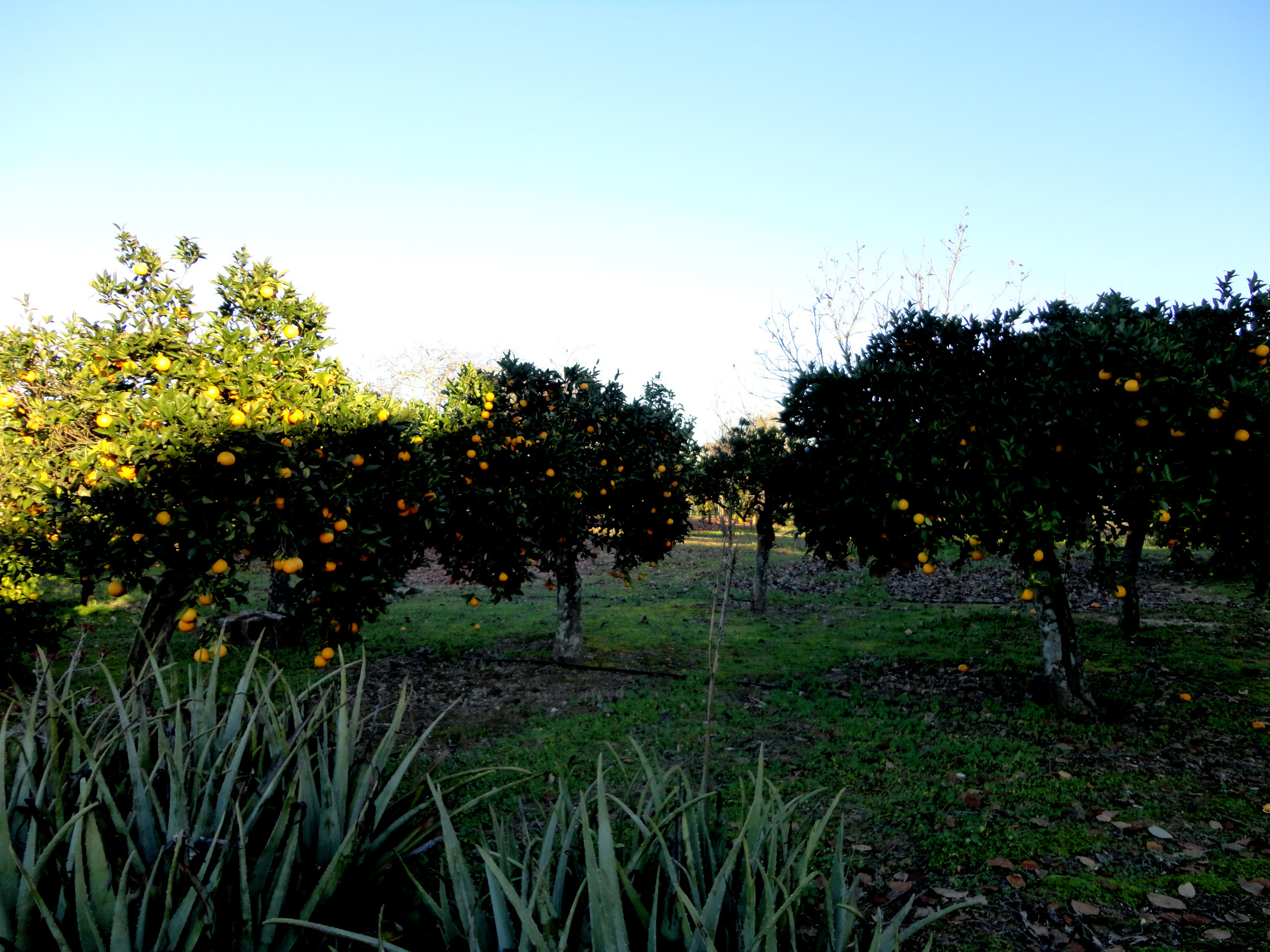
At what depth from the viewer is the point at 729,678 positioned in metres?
Result: 8.62

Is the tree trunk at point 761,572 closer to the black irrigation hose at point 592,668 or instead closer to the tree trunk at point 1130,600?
the black irrigation hose at point 592,668

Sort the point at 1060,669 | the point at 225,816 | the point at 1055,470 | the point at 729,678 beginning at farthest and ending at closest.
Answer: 1. the point at 729,678
2. the point at 1060,669
3. the point at 1055,470
4. the point at 225,816

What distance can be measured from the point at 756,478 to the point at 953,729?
4269mm

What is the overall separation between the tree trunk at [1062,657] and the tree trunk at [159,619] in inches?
300

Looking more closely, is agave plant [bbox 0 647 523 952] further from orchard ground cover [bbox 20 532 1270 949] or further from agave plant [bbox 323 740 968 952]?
orchard ground cover [bbox 20 532 1270 949]

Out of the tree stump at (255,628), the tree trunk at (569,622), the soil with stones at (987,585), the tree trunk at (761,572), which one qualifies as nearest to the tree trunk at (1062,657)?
the soil with stones at (987,585)

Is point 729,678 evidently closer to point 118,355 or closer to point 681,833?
point 681,833

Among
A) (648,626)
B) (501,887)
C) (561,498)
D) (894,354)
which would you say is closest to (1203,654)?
(894,354)

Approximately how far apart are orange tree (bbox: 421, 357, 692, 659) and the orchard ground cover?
1517mm

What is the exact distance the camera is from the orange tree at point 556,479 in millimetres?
7270

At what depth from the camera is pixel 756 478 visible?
32.2ft

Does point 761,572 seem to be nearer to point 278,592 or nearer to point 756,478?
point 756,478

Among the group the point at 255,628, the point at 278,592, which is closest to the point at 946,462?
the point at 278,592

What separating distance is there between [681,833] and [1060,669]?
234 inches
